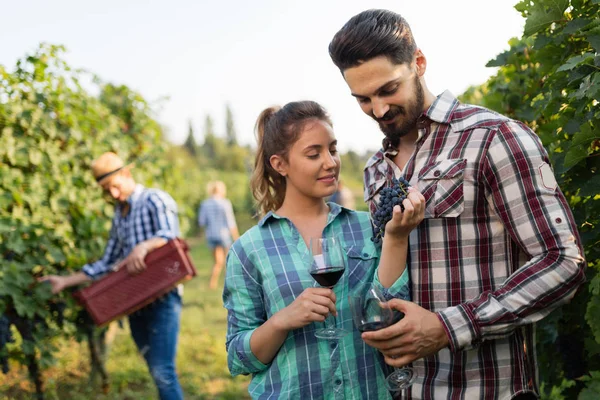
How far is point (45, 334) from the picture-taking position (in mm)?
4449

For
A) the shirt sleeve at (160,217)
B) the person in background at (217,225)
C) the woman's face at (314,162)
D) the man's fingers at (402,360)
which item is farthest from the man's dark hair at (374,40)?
the person in background at (217,225)

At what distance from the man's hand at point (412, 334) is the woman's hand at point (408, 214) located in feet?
0.72

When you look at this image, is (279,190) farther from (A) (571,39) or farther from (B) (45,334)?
(B) (45,334)

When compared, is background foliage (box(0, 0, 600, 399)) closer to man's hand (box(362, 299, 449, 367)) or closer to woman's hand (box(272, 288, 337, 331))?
man's hand (box(362, 299, 449, 367))

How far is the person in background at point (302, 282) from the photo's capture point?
6.28 ft

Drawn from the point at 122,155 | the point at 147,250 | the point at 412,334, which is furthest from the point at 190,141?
the point at 412,334

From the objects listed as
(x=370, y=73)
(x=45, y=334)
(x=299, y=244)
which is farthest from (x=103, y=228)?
(x=370, y=73)

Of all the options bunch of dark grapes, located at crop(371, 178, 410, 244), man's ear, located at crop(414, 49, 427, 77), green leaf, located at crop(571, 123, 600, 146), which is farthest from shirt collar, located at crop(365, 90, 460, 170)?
green leaf, located at crop(571, 123, 600, 146)

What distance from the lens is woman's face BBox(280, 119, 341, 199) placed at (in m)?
2.25

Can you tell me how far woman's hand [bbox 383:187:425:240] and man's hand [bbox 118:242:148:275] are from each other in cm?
260

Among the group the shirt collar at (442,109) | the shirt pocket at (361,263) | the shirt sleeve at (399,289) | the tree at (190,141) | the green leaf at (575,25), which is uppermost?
the tree at (190,141)

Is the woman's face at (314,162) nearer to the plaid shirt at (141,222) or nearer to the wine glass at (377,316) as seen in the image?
the wine glass at (377,316)

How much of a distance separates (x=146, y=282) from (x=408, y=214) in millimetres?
2747

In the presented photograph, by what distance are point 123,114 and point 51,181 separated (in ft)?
6.35
